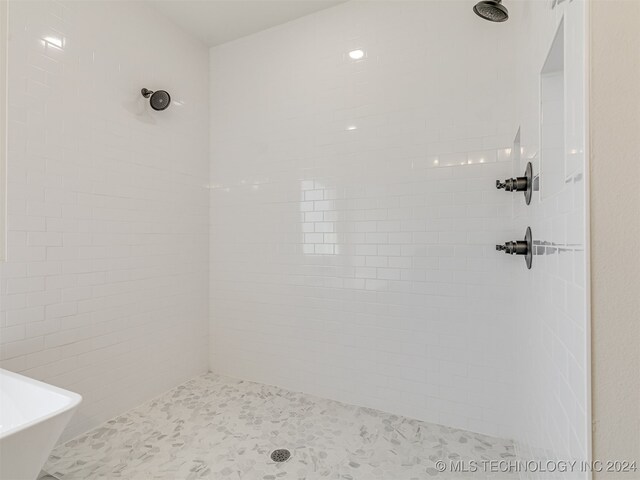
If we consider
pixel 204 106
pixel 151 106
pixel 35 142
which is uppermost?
pixel 204 106

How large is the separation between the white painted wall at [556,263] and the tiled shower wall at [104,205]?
244 cm

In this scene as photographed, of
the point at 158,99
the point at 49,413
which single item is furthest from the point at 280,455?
the point at 158,99

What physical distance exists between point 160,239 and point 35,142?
1006 mm

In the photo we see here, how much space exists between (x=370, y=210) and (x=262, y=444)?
1.63 metres

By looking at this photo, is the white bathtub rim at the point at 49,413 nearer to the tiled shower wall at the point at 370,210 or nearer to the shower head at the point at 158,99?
the tiled shower wall at the point at 370,210

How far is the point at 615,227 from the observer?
637 millimetres

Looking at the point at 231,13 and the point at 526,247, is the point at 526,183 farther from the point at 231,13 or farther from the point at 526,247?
the point at 231,13

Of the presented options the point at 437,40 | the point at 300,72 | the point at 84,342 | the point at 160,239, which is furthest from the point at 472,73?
the point at 84,342

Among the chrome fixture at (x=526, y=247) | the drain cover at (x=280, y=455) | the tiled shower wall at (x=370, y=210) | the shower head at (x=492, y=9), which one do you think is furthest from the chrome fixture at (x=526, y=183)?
the drain cover at (x=280, y=455)

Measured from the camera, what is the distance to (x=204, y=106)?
10.3 ft

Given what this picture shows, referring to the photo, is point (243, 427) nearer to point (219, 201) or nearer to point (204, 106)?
point (219, 201)

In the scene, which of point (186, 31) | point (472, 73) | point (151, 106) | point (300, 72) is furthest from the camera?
point (186, 31)

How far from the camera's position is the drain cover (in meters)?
1.91

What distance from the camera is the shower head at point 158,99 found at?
8.35ft
